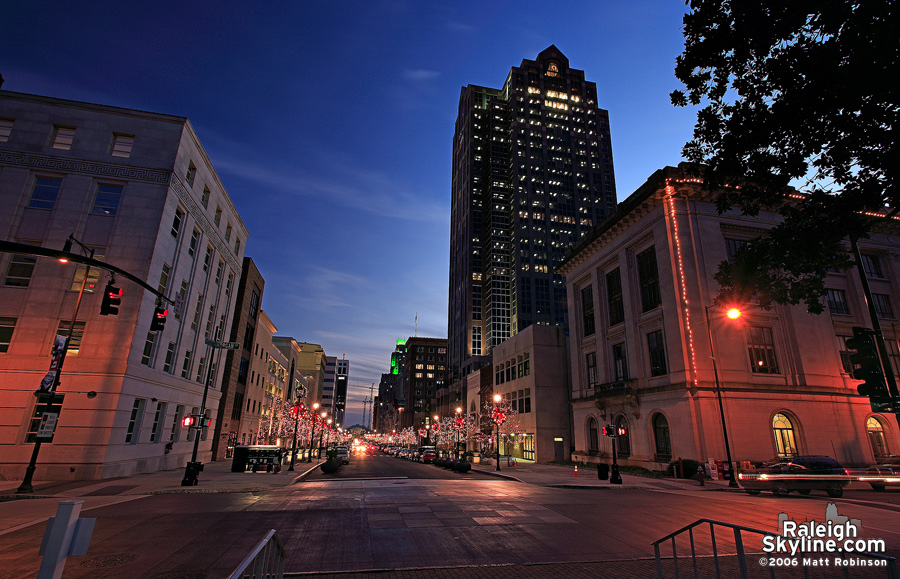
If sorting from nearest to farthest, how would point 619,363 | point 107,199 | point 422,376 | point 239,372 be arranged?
1. point 107,199
2. point 619,363
3. point 239,372
4. point 422,376

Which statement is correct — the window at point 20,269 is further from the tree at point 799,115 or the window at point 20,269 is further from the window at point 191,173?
the tree at point 799,115

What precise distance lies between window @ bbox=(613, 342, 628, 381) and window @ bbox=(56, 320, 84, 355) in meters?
41.5

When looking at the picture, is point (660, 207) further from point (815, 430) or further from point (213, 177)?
point (213, 177)

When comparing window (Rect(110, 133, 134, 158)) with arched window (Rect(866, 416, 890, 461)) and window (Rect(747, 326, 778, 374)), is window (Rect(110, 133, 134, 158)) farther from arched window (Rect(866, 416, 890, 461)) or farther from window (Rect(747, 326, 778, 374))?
arched window (Rect(866, 416, 890, 461))

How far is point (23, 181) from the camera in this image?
87.3ft

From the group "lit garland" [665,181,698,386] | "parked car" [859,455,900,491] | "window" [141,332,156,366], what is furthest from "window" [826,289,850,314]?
"window" [141,332,156,366]

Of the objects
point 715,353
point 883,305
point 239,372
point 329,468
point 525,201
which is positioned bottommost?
point 329,468

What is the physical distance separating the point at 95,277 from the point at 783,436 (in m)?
49.0

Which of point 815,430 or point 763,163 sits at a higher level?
point 763,163

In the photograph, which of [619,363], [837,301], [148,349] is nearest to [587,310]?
[619,363]

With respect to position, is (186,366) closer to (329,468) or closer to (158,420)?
(158,420)

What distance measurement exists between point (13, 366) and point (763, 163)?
1422 inches

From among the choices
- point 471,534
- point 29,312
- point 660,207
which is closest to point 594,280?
point 660,207

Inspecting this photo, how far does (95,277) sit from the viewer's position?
25.8m
